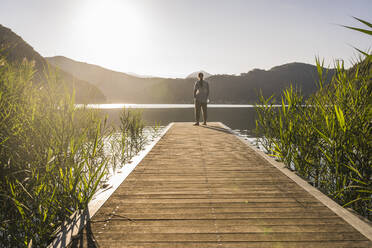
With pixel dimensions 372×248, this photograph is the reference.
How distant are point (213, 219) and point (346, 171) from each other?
5.95ft

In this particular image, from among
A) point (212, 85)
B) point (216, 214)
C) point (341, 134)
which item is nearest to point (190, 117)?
point (341, 134)

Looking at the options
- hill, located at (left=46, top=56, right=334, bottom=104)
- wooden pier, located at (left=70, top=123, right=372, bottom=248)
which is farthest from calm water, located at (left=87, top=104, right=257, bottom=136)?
hill, located at (left=46, top=56, right=334, bottom=104)

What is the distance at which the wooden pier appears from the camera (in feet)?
5.78

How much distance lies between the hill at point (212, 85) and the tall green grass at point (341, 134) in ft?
283

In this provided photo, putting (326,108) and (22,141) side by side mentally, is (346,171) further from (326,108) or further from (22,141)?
(22,141)

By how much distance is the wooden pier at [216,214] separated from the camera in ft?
Answer: 5.78

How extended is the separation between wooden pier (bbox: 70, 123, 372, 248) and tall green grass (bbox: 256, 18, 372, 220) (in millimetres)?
435

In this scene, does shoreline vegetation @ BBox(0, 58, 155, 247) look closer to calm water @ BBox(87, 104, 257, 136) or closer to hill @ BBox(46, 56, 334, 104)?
calm water @ BBox(87, 104, 257, 136)

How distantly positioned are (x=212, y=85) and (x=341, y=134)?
96.6 meters

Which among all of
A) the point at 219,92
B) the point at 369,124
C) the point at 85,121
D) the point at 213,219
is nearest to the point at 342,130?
the point at 369,124

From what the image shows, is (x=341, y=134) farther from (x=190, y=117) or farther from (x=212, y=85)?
(x=212, y=85)

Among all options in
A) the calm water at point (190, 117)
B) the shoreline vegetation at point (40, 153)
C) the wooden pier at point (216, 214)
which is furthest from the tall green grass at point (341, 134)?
the calm water at point (190, 117)

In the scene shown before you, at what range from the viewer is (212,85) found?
9750 centimetres

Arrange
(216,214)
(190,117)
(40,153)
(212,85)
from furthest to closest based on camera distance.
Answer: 1. (212,85)
2. (190,117)
3. (40,153)
4. (216,214)
